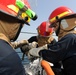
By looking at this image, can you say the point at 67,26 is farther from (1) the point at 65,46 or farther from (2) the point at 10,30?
(2) the point at 10,30

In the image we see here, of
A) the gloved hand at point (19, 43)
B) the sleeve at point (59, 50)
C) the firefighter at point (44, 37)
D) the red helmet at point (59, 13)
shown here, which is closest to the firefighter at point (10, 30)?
the sleeve at point (59, 50)

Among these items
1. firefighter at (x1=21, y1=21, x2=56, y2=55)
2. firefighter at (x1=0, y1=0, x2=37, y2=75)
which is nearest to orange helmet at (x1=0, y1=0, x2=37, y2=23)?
firefighter at (x1=0, y1=0, x2=37, y2=75)

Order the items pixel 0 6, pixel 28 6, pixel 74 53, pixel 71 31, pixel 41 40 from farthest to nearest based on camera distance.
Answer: pixel 41 40, pixel 71 31, pixel 74 53, pixel 28 6, pixel 0 6

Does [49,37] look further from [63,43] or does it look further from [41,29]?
[63,43]

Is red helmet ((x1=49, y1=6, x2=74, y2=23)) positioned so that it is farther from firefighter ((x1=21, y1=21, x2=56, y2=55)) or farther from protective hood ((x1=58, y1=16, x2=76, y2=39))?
firefighter ((x1=21, y1=21, x2=56, y2=55))

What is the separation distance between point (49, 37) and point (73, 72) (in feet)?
4.44

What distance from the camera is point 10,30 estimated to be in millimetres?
1933

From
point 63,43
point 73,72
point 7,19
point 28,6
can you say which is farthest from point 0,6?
point 73,72

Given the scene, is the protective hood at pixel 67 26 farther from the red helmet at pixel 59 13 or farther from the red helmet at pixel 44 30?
the red helmet at pixel 44 30

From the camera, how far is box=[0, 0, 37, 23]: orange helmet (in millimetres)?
1910

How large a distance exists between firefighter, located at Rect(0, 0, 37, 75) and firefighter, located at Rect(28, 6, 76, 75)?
1.96 feet

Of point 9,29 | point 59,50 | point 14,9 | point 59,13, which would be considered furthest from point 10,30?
point 59,13

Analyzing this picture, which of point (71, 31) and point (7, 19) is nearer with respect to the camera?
point (7, 19)

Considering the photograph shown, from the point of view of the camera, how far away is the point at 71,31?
2.94 m
